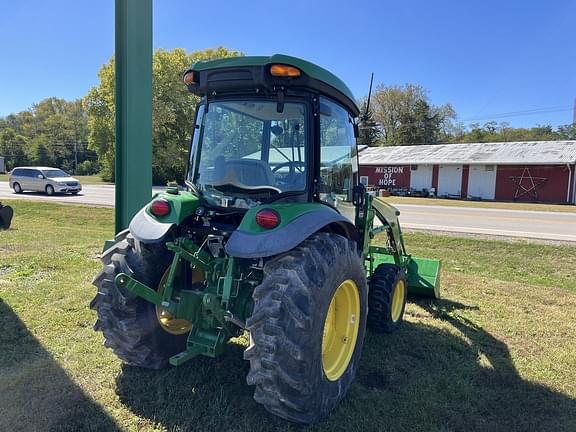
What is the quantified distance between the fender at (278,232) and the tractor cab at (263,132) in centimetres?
31

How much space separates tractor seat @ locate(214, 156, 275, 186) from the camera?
350 centimetres

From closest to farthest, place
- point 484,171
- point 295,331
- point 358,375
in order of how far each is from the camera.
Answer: point 295,331 → point 358,375 → point 484,171

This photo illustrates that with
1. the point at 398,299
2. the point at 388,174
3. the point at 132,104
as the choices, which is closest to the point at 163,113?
the point at 388,174

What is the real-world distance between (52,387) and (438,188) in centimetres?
3410

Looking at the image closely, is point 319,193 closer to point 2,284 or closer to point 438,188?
point 2,284

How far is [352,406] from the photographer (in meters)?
3.29

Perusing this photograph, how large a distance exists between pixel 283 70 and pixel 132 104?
2998 millimetres

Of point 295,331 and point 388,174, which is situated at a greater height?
point 388,174

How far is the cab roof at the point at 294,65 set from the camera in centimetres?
320

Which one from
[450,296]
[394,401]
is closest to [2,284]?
[394,401]

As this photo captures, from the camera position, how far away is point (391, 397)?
3.47 m

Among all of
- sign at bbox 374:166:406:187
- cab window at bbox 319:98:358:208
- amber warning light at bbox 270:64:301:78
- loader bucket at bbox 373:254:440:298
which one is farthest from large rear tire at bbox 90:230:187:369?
sign at bbox 374:166:406:187

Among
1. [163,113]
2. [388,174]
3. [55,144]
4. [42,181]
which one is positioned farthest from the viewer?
[55,144]

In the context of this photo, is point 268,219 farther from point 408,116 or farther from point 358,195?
point 408,116
